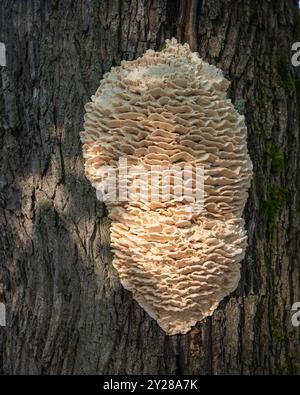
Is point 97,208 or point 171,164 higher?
point 171,164

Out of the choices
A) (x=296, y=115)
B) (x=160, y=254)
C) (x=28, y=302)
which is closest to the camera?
(x=160, y=254)

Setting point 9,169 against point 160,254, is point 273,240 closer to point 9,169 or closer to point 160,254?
point 160,254

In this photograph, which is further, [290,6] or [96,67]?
[290,6]

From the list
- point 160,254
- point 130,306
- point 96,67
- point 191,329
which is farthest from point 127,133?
point 191,329

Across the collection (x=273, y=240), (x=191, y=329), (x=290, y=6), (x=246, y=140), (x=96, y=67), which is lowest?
(x=191, y=329)

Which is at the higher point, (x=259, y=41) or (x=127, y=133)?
(x=259, y=41)
